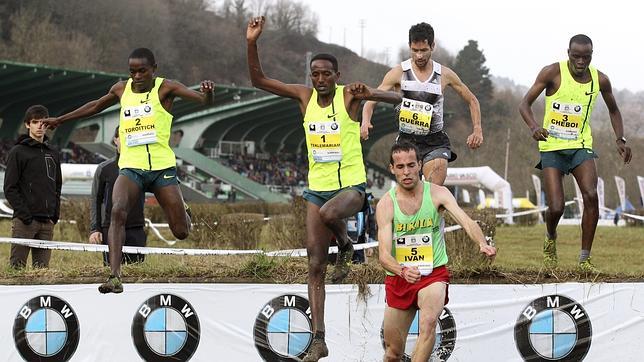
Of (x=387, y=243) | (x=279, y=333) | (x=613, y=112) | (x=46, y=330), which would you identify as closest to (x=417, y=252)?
(x=387, y=243)

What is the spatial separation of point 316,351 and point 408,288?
3.49ft

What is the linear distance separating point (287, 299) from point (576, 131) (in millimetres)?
3437

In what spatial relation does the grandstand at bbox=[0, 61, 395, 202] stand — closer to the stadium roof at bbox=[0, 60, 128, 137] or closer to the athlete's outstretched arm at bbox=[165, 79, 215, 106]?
the stadium roof at bbox=[0, 60, 128, 137]

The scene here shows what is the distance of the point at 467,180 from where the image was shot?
39906 millimetres

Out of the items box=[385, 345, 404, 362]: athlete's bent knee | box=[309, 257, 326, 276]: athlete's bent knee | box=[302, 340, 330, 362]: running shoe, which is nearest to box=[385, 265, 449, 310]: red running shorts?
box=[385, 345, 404, 362]: athlete's bent knee

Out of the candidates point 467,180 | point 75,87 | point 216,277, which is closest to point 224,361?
point 216,277

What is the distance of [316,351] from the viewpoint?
806 cm

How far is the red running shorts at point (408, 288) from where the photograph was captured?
7.57m

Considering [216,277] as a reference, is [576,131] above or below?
above

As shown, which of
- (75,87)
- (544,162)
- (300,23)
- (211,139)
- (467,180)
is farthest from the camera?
(300,23)

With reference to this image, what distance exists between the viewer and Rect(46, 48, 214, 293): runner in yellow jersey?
8953mm

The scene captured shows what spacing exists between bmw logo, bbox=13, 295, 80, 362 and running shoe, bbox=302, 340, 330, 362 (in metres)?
2.63

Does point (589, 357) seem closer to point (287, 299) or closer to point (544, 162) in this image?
point (544, 162)

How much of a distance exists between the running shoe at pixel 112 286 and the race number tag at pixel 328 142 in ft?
7.10
